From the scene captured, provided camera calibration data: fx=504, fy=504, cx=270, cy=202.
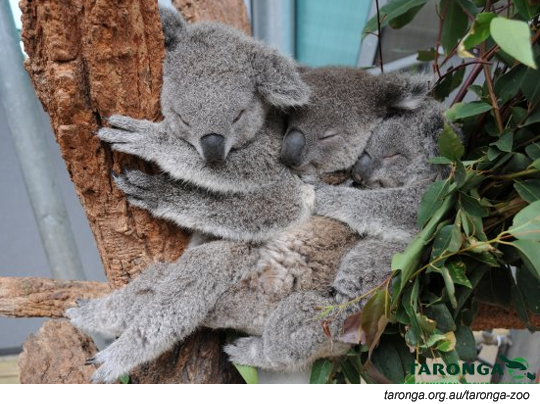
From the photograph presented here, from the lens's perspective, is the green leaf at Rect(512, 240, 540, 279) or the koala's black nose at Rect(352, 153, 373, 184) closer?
the green leaf at Rect(512, 240, 540, 279)

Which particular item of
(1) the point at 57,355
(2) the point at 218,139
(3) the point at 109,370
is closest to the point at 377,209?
(2) the point at 218,139

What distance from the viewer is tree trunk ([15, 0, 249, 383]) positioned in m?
1.61

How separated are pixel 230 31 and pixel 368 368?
1.52 m

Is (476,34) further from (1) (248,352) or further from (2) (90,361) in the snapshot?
(2) (90,361)

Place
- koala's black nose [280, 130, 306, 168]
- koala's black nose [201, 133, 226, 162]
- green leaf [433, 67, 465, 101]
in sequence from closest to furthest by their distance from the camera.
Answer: koala's black nose [201, 133, 226, 162]
koala's black nose [280, 130, 306, 168]
green leaf [433, 67, 465, 101]

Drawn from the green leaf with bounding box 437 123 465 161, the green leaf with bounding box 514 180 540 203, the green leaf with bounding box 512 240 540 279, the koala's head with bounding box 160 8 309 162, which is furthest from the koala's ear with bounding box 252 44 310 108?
the green leaf with bounding box 512 240 540 279

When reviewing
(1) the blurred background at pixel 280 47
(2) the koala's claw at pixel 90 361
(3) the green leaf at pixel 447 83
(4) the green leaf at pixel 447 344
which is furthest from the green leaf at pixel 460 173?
(1) the blurred background at pixel 280 47

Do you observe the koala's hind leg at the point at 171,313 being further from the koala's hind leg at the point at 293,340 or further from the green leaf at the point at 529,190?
the green leaf at the point at 529,190

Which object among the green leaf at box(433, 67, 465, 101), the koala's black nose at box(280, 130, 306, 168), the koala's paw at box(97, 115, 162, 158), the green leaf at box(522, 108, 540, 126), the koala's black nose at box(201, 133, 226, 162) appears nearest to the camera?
the green leaf at box(522, 108, 540, 126)

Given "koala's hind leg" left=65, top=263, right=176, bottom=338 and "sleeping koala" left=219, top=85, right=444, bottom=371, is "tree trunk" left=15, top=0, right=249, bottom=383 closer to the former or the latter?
"koala's hind leg" left=65, top=263, right=176, bottom=338

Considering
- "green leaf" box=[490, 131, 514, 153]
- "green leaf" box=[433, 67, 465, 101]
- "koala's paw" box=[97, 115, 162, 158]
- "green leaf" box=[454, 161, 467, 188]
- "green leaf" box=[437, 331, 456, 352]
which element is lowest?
"green leaf" box=[437, 331, 456, 352]

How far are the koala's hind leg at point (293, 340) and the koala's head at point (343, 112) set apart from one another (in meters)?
0.60

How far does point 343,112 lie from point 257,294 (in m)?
0.91

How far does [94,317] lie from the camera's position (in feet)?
6.83
